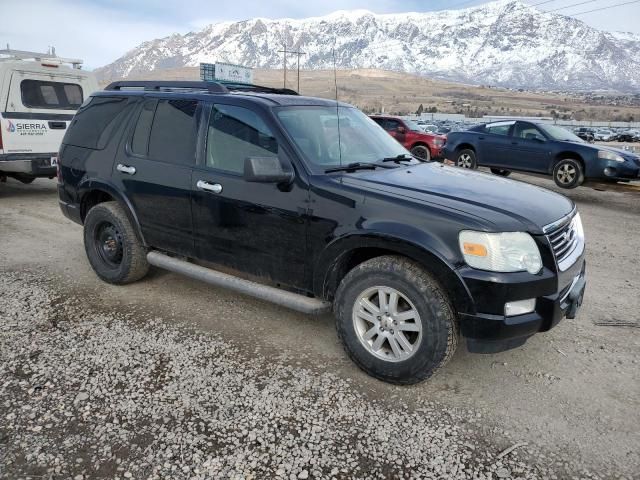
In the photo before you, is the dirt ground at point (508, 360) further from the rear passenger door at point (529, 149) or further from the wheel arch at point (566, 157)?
the rear passenger door at point (529, 149)

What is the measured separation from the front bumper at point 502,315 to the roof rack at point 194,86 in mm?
2611

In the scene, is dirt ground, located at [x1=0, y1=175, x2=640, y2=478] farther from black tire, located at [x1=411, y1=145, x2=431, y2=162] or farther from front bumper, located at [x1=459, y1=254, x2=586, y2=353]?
black tire, located at [x1=411, y1=145, x2=431, y2=162]

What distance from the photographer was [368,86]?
189625 millimetres

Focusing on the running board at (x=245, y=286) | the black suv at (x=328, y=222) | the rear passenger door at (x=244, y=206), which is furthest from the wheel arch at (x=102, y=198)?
the rear passenger door at (x=244, y=206)

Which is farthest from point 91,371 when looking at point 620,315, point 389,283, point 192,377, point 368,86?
point 368,86

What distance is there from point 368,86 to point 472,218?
196 metres

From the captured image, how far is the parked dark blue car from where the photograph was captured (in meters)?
10.1

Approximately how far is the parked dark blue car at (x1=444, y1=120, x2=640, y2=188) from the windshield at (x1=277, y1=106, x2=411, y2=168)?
7.48 meters

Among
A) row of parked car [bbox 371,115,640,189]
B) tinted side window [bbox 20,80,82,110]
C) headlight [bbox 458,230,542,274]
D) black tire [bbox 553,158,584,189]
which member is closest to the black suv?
headlight [bbox 458,230,542,274]

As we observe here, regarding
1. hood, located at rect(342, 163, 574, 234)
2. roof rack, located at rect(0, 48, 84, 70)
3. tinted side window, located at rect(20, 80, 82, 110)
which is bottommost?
hood, located at rect(342, 163, 574, 234)

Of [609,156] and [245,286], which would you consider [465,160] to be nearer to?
[609,156]

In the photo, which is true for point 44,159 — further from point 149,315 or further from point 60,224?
point 149,315

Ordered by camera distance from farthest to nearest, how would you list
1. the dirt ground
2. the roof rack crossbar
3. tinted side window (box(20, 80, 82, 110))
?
1. tinted side window (box(20, 80, 82, 110))
2. the roof rack crossbar
3. the dirt ground

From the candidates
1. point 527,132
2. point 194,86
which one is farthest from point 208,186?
point 527,132
